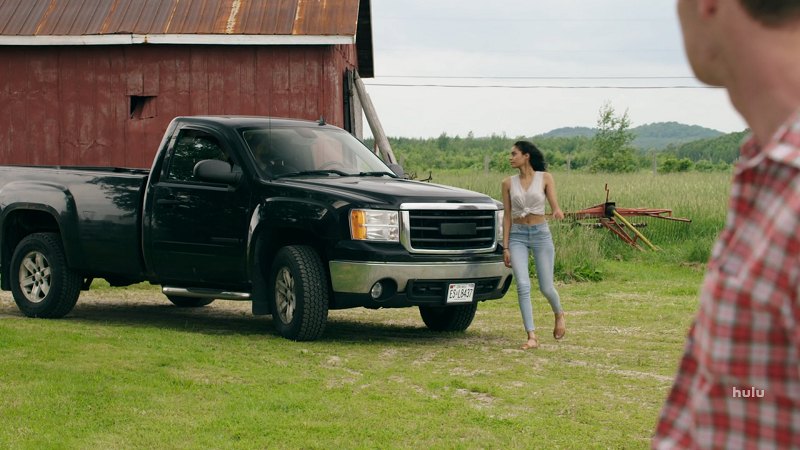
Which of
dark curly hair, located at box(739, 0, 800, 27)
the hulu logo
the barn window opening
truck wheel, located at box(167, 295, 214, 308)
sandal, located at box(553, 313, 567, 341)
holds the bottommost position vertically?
truck wheel, located at box(167, 295, 214, 308)

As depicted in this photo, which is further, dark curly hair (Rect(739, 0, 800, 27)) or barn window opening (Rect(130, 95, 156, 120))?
barn window opening (Rect(130, 95, 156, 120))

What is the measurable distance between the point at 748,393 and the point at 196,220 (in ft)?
35.9

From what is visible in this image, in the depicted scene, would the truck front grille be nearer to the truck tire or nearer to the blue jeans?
the blue jeans

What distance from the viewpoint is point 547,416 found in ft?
25.6

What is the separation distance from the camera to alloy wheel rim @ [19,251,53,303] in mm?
13148

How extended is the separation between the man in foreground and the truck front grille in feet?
32.0

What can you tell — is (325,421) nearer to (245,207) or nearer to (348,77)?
(245,207)

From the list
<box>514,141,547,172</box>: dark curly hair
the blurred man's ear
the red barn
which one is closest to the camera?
the blurred man's ear

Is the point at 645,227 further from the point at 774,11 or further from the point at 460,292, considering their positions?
the point at 774,11

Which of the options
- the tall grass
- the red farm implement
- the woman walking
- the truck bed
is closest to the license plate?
the woman walking

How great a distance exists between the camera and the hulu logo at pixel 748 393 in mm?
1329

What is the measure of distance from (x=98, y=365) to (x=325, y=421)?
269 cm

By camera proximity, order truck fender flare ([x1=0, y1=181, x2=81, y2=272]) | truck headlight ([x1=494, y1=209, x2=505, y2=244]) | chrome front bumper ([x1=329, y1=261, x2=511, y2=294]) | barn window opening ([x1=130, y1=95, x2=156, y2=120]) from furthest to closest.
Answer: barn window opening ([x1=130, y1=95, x2=156, y2=120]) < truck fender flare ([x1=0, y1=181, x2=81, y2=272]) < truck headlight ([x1=494, y1=209, x2=505, y2=244]) < chrome front bumper ([x1=329, y1=261, x2=511, y2=294])

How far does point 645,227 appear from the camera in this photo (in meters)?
22.8
